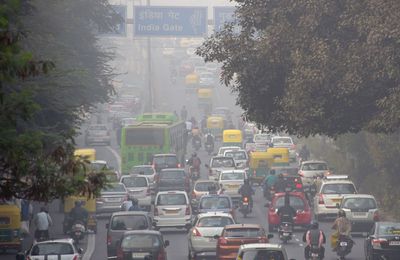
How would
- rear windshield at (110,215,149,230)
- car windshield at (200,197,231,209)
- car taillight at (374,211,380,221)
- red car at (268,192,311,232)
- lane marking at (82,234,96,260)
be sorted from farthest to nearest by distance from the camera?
car windshield at (200,197,231,209) → red car at (268,192,311,232) → car taillight at (374,211,380,221) → lane marking at (82,234,96,260) → rear windshield at (110,215,149,230)

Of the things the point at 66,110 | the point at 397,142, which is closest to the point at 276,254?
the point at 66,110

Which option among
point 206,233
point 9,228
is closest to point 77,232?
point 9,228

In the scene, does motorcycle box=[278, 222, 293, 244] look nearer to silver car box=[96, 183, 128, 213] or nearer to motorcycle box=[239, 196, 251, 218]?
motorcycle box=[239, 196, 251, 218]

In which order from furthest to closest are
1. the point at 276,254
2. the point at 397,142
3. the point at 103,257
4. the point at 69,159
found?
the point at 397,142, the point at 103,257, the point at 276,254, the point at 69,159

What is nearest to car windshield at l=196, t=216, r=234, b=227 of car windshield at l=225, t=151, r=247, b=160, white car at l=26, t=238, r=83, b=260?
white car at l=26, t=238, r=83, b=260

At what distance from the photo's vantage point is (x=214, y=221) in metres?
40.1

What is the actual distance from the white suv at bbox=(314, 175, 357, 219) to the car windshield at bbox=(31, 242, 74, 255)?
1815cm

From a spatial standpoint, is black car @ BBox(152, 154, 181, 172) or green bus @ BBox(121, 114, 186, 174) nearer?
black car @ BBox(152, 154, 181, 172)

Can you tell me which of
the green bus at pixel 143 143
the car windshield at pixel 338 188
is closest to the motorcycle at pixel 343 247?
the car windshield at pixel 338 188

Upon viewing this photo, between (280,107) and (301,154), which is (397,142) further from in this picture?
(301,154)

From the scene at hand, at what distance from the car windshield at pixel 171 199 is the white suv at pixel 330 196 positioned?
5.77 m

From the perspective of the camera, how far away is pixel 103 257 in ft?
137

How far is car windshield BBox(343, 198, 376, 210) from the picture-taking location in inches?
1827

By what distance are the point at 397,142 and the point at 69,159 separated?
1426 inches
